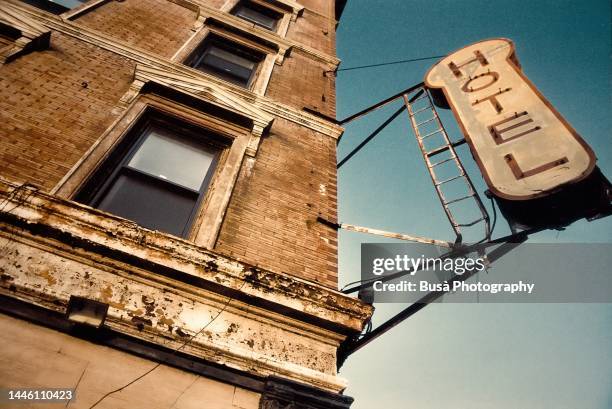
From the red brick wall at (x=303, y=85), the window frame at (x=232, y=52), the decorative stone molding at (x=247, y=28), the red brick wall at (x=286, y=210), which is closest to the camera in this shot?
the red brick wall at (x=286, y=210)

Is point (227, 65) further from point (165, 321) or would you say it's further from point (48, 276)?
point (165, 321)

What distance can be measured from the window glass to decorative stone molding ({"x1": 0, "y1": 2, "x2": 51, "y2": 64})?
6.10 feet

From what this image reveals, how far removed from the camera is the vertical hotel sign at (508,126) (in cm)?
428

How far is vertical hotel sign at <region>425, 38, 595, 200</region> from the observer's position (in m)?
4.28

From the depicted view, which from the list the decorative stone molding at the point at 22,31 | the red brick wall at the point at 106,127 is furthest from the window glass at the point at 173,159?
the decorative stone molding at the point at 22,31

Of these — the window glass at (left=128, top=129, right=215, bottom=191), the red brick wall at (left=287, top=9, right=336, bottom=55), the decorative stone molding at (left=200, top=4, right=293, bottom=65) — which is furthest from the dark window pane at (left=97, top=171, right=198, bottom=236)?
the red brick wall at (left=287, top=9, right=336, bottom=55)

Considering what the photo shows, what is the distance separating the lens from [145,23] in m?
6.18

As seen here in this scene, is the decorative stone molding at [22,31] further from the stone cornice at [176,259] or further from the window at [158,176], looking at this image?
the stone cornice at [176,259]

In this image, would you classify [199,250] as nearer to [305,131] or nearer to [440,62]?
[305,131]

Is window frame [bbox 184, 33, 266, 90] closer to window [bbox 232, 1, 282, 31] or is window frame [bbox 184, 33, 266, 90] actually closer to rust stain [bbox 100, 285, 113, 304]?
window [bbox 232, 1, 282, 31]

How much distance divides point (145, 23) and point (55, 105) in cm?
305

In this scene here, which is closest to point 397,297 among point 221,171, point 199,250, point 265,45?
point 199,250

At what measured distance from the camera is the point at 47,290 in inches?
102

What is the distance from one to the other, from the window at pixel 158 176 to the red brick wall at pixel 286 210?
0.57m
